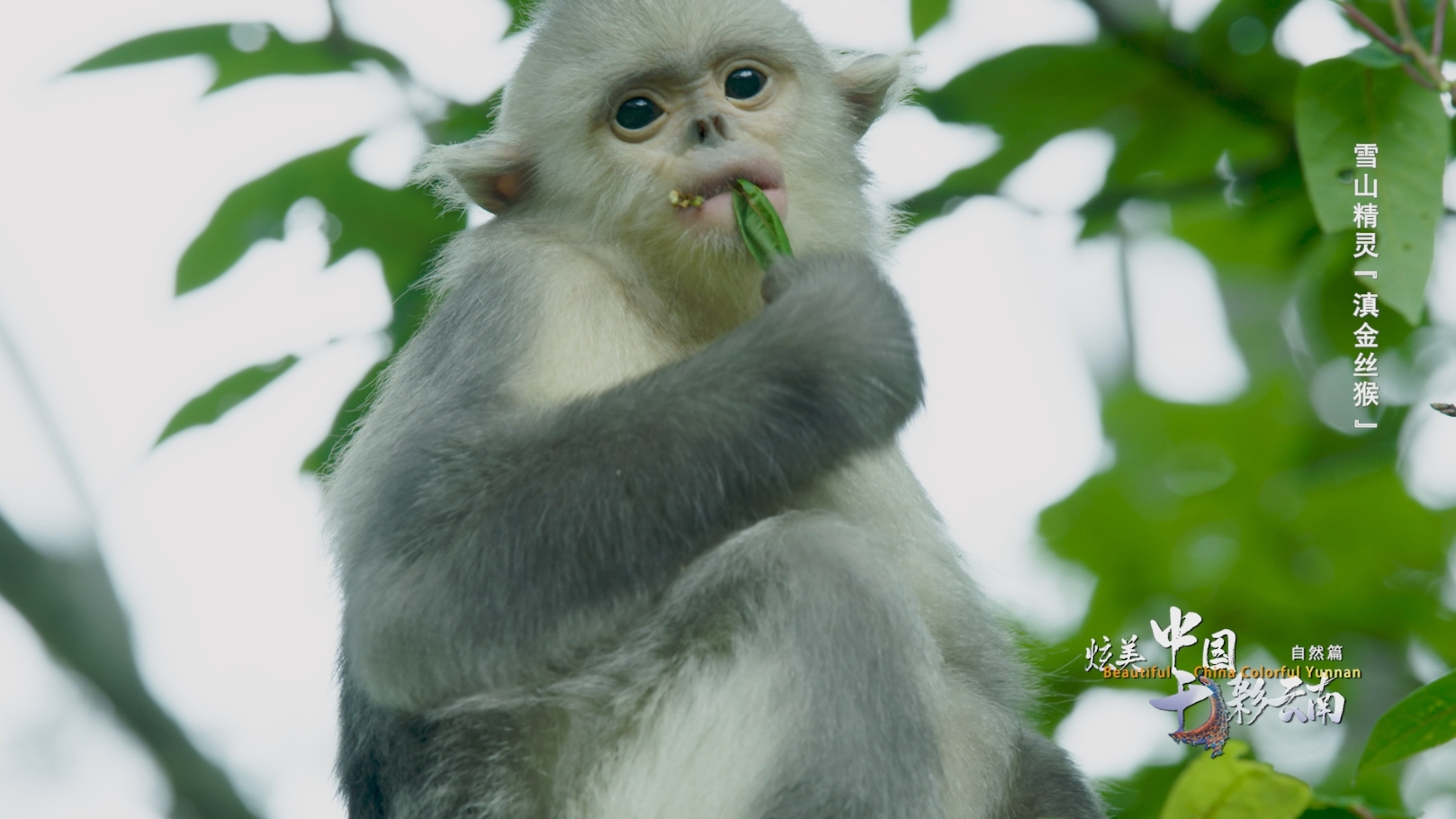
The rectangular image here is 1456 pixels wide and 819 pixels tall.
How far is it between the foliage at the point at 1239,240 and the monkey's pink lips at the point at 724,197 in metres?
1.06

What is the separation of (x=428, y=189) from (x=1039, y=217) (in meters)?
2.70

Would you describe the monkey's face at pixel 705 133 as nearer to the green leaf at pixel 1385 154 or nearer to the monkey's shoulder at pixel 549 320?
the monkey's shoulder at pixel 549 320

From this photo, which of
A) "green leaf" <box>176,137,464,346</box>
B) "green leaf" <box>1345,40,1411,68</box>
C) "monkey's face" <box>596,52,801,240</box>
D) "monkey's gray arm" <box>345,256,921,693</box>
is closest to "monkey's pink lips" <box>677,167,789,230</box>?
"monkey's face" <box>596,52,801,240</box>

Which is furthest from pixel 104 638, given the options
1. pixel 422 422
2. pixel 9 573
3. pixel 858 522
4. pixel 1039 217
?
pixel 1039 217

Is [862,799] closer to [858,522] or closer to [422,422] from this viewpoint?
[858,522]

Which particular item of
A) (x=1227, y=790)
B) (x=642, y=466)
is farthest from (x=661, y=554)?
(x=1227, y=790)

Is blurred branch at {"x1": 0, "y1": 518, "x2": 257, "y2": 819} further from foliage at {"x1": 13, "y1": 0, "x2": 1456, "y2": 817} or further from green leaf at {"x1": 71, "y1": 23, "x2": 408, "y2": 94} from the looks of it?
green leaf at {"x1": 71, "y1": 23, "x2": 408, "y2": 94}

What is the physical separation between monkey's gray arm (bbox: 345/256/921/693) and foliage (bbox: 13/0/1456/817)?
4.85ft

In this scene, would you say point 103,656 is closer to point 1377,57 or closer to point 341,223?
point 341,223

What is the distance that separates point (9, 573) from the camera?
603 centimetres

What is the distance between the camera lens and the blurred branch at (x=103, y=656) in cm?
602

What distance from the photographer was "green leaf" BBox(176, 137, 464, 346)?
5.59m

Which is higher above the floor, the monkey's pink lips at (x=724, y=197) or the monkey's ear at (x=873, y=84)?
the monkey's pink lips at (x=724, y=197)

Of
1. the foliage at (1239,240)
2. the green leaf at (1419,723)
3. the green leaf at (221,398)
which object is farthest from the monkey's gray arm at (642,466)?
the green leaf at (1419,723)
